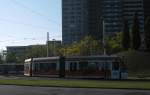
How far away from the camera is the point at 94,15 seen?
106375 millimetres

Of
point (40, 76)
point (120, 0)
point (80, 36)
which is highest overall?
point (120, 0)

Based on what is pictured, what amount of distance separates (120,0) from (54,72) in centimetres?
4855

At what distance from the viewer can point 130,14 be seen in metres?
115

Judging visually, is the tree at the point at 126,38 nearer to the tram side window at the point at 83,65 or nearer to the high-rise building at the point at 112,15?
the high-rise building at the point at 112,15

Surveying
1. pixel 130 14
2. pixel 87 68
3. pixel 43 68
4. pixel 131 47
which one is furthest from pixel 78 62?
pixel 130 14

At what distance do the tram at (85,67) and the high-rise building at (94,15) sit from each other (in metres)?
25.8

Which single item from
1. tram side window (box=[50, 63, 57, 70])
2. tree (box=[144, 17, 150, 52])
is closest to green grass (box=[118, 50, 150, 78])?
tree (box=[144, 17, 150, 52])

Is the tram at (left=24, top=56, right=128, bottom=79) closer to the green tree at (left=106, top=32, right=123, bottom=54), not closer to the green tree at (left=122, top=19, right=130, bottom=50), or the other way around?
the green tree at (left=122, top=19, right=130, bottom=50)

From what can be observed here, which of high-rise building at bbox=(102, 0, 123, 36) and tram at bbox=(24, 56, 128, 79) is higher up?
high-rise building at bbox=(102, 0, 123, 36)

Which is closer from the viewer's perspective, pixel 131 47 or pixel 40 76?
pixel 40 76

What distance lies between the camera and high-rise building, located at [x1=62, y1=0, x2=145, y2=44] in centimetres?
9075

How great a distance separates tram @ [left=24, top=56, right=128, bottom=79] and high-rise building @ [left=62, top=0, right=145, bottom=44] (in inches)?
1014

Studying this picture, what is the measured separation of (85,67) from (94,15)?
4925cm

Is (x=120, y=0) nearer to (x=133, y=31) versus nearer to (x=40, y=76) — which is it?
(x=133, y=31)
